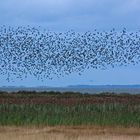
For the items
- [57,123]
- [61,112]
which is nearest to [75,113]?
[61,112]

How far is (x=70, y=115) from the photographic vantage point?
29.6 metres

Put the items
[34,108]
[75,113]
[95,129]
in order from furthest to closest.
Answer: [34,108], [75,113], [95,129]

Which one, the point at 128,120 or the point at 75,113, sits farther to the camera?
the point at 75,113

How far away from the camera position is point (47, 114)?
98.1 ft

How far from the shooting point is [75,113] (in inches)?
1199

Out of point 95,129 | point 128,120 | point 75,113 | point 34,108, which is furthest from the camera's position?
point 34,108

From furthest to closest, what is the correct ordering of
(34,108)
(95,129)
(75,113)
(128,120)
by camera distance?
(34,108)
(75,113)
(128,120)
(95,129)

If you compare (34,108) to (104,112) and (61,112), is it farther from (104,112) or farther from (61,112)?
(104,112)

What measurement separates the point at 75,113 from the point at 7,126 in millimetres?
4660

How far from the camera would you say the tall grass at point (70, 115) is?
27.9 meters

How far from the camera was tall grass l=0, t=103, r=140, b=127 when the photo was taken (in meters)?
27.9

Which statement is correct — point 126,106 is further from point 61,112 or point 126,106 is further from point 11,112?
point 11,112

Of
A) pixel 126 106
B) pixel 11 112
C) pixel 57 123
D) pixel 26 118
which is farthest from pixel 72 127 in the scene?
pixel 126 106

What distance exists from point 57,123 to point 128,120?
11.9ft
